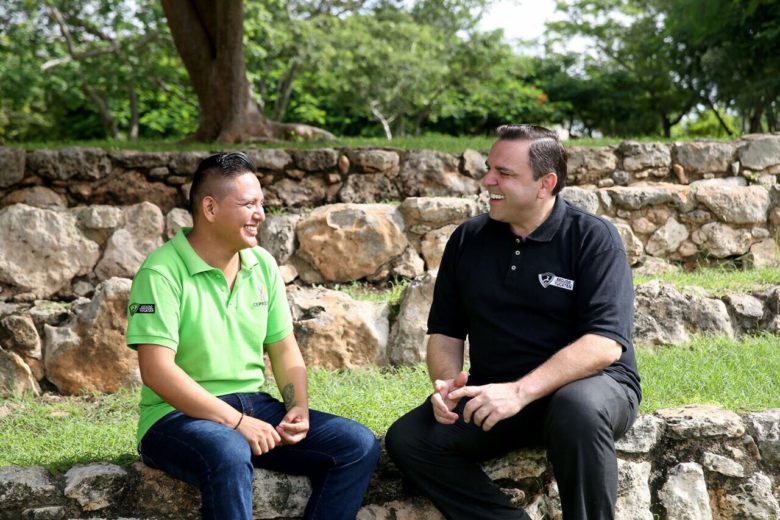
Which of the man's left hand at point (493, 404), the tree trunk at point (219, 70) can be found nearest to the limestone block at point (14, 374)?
the tree trunk at point (219, 70)

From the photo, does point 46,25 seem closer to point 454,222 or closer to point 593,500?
point 454,222

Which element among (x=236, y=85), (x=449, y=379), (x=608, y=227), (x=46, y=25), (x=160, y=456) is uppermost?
(x=46, y=25)

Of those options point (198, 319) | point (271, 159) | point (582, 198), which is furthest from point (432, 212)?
point (198, 319)

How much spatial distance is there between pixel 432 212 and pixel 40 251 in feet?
8.91

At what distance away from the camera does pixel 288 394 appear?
10.2ft

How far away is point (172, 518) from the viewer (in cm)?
314

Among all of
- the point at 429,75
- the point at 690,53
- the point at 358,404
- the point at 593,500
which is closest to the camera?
the point at 593,500

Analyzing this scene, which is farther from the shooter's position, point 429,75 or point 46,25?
point 429,75

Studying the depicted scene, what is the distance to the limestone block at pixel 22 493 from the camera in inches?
123

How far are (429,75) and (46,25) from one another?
22.1ft

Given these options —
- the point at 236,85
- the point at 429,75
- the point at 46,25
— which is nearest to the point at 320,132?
the point at 236,85

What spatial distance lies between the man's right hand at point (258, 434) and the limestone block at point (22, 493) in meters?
0.84

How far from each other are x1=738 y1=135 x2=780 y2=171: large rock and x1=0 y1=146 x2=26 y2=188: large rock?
5605 millimetres

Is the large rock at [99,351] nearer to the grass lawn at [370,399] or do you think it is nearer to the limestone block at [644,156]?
the grass lawn at [370,399]
